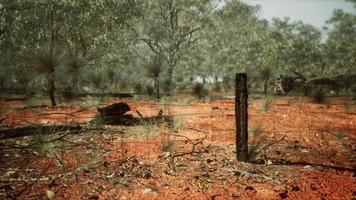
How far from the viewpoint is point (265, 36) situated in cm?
2797

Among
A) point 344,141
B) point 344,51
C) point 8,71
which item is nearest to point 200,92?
point 344,141

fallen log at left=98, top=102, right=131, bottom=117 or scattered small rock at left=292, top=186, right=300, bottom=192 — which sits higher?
fallen log at left=98, top=102, right=131, bottom=117

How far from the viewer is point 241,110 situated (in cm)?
539

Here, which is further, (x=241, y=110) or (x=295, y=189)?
(x=241, y=110)

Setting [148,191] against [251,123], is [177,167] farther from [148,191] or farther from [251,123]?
[251,123]

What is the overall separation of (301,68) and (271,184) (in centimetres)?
2123

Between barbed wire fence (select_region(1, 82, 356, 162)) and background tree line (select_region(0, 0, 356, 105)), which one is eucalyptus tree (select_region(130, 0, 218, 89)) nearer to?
background tree line (select_region(0, 0, 356, 105))

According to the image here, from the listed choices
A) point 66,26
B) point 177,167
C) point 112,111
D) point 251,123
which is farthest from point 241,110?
point 66,26

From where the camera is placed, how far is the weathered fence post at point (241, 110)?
536 cm

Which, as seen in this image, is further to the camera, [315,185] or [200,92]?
[200,92]

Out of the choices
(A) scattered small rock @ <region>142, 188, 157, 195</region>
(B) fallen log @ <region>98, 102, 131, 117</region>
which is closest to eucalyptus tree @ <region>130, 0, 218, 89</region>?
(B) fallen log @ <region>98, 102, 131, 117</region>

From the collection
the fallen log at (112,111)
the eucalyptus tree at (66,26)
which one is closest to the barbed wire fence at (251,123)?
the fallen log at (112,111)

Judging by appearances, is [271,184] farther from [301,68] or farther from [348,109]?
[301,68]

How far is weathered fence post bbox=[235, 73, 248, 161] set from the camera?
211 inches
